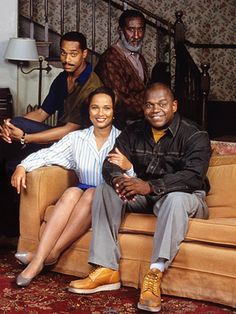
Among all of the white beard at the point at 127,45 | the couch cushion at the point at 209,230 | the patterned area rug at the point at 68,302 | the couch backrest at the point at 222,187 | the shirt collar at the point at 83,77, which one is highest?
the white beard at the point at 127,45

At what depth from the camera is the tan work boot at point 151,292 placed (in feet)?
11.6

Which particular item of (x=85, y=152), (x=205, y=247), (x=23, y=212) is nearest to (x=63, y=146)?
(x=85, y=152)

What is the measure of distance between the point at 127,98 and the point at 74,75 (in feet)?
1.22

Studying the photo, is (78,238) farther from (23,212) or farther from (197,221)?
(197,221)

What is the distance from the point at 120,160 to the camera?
3928 mm

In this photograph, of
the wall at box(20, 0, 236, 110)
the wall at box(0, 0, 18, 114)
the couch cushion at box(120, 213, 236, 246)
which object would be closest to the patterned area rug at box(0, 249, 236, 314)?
the couch cushion at box(120, 213, 236, 246)

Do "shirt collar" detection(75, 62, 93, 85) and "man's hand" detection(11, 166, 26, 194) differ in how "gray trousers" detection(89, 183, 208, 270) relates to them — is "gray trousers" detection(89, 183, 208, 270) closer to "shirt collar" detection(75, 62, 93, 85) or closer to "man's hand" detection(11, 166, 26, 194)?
"man's hand" detection(11, 166, 26, 194)

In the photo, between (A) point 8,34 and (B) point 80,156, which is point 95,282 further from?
(A) point 8,34

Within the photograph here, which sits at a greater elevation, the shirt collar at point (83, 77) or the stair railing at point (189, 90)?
the shirt collar at point (83, 77)

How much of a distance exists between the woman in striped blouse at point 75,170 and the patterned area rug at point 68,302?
9cm

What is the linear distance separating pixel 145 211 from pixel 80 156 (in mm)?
490

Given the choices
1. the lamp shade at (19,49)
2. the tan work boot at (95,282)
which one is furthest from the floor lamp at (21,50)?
the tan work boot at (95,282)

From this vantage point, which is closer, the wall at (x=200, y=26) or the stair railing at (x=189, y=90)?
the stair railing at (x=189, y=90)

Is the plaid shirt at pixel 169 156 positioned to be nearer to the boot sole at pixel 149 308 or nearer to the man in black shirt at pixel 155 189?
the man in black shirt at pixel 155 189
